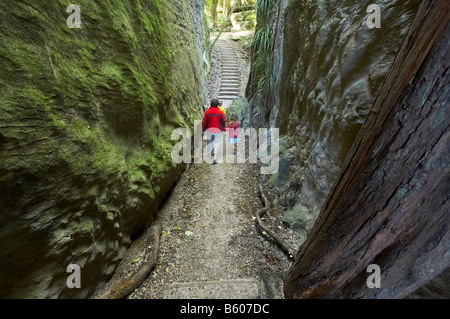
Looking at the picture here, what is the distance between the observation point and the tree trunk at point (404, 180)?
0.87 meters

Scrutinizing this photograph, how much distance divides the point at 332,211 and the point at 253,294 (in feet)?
4.67

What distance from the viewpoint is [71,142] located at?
1.67m

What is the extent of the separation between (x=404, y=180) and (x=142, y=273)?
2578 mm

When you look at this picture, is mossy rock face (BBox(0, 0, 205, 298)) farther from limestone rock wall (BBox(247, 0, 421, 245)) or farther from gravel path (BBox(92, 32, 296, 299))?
limestone rock wall (BBox(247, 0, 421, 245))

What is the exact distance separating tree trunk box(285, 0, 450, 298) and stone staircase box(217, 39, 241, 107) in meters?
9.01

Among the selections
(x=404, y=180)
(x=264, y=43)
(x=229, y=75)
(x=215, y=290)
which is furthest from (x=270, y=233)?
(x=229, y=75)

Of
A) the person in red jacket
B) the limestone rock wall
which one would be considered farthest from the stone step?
the person in red jacket

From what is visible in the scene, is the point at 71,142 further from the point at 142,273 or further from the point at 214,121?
the point at 214,121

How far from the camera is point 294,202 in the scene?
3.18 m

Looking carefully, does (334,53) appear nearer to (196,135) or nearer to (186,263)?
(186,263)

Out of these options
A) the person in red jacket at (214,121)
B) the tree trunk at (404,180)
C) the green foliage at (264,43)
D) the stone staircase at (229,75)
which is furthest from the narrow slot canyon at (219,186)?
the stone staircase at (229,75)

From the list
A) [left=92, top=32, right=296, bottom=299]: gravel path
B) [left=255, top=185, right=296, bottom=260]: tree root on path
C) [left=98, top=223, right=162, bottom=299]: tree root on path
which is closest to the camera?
[left=98, top=223, right=162, bottom=299]: tree root on path

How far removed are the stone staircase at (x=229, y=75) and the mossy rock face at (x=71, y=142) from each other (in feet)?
24.5

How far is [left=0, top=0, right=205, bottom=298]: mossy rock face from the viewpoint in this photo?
4.33 ft
